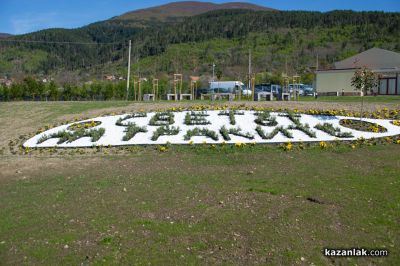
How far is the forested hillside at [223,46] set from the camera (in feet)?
233

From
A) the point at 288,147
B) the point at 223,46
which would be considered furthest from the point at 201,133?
the point at 223,46

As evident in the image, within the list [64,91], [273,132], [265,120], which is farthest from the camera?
[64,91]

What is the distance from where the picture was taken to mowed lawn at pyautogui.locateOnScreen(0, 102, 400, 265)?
5.13m

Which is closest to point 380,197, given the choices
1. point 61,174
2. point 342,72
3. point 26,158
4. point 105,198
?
point 105,198

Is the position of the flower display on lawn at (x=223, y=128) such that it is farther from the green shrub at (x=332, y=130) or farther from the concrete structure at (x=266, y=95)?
the concrete structure at (x=266, y=95)

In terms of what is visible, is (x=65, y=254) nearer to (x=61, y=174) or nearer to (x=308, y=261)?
(x=308, y=261)

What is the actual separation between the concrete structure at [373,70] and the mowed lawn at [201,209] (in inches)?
1242

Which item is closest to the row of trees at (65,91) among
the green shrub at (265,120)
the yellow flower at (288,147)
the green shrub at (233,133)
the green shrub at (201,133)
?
the green shrub at (265,120)

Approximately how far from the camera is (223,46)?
85312mm

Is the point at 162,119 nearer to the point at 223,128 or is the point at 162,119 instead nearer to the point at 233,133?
the point at 223,128

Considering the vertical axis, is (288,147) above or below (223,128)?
below

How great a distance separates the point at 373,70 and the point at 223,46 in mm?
48683

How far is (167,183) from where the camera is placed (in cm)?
846

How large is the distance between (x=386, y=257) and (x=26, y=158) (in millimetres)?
10484
